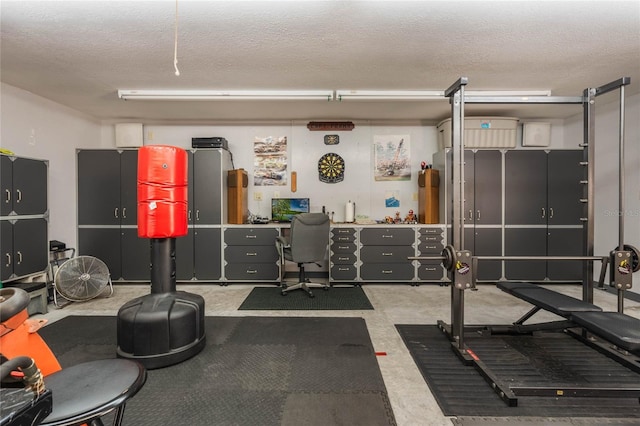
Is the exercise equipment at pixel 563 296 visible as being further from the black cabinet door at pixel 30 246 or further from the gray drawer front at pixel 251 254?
the black cabinet door at pixel 30 246

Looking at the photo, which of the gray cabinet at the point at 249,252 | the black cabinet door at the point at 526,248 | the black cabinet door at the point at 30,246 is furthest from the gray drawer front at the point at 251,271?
the black cabinet door at the point at 526,248

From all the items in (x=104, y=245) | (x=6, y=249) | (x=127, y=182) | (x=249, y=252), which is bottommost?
(x=249, y=252)

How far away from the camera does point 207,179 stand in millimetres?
4336

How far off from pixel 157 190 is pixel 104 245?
2.97m

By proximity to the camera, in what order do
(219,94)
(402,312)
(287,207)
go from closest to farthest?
(402,312)
(219,94)
(287,207)

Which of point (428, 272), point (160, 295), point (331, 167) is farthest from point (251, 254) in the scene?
point (428, 272)

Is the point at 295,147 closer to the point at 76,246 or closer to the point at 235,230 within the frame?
the point at 235,230

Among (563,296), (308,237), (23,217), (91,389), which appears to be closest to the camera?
(91,389)

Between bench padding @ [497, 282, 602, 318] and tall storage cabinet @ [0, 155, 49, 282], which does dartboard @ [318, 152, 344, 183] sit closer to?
bench padding @ [497, 282, 602, 318]

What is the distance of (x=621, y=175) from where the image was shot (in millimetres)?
2344

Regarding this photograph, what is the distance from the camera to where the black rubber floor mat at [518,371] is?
1.76 metres

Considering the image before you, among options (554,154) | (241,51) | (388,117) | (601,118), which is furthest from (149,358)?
(601,118)

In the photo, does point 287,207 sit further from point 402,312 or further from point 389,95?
point 402,312

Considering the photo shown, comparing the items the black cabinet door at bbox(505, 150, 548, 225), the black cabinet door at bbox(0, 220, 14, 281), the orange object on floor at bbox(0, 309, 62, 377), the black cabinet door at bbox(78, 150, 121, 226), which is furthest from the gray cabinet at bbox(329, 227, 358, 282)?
the black cabinet door at bbox(0, 220, 14, 281)
